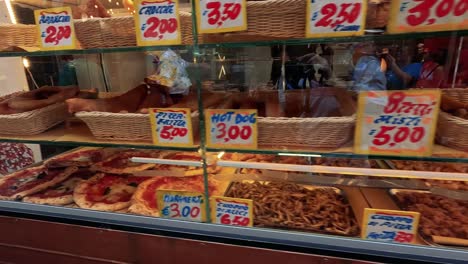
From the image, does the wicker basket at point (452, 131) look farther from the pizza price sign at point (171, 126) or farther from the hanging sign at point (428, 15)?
the pizza price sign at point (171, 126)

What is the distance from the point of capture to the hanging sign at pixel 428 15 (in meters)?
1.00

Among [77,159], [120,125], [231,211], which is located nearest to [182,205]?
[231,211]

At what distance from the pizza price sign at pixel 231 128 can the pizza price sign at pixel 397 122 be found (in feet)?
1.49

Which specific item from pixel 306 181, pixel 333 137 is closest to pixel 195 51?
pixel 333 137

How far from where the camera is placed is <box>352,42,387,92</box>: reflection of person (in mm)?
1455

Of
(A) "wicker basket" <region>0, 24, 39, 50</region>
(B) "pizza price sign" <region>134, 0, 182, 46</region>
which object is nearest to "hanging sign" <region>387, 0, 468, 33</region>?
(B) "pizza price sign" <region>134, 0, 182, 46</region>

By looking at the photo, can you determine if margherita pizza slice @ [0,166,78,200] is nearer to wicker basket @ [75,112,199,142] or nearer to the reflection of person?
wicker basket @ [75,112,199,142]

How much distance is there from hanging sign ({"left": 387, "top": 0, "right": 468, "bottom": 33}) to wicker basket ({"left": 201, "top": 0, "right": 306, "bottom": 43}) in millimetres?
338

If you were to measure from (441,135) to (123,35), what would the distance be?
152 cm

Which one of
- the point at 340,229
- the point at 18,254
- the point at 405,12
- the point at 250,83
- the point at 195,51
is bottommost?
the point at 18,254

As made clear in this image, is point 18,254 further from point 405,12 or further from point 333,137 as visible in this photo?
point 405,12

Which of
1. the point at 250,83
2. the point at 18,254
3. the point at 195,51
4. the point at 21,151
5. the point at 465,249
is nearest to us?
the point at 465,249

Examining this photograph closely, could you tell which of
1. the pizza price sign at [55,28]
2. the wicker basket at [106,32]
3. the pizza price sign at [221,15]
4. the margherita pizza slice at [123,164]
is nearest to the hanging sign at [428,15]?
the pizza price sign at [221,15]

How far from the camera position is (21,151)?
7.88 feet
